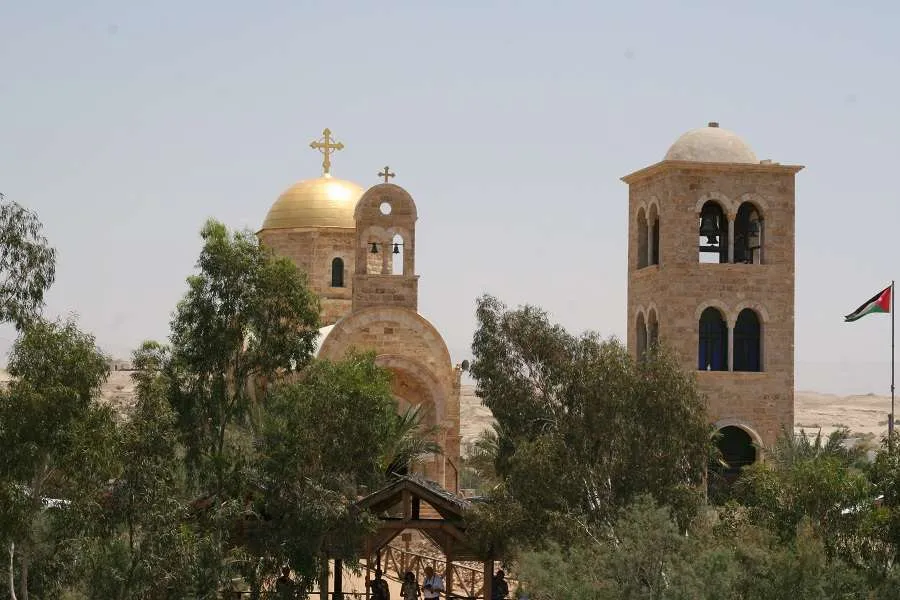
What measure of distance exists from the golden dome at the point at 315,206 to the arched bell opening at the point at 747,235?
12.1 metres

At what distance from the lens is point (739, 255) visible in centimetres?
4109

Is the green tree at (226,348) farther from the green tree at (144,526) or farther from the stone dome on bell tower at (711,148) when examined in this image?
the stone dome on bell tower at (711,148)

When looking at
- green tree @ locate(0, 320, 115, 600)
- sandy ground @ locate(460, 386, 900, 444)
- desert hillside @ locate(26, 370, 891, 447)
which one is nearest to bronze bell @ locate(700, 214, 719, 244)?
green tree @ locate(0, 320, 115, 600)

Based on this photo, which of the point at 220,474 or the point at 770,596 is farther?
the point at 220,474

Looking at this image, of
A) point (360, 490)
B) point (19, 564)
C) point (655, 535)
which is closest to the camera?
point (655, 535)

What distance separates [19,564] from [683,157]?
64.4 ft

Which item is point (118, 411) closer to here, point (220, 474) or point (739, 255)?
point (220, 474)

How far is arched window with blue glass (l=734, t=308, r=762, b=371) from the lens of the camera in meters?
40.7

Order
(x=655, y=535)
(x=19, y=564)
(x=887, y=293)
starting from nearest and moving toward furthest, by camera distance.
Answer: (x=655, y=535), (x=19, y=564), (x=887, y=293)

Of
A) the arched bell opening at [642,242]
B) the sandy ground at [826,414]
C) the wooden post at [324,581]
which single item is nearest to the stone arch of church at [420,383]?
the arched bell opening at [642,242]

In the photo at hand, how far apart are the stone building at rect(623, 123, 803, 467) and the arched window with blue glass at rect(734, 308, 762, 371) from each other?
0.08 feet

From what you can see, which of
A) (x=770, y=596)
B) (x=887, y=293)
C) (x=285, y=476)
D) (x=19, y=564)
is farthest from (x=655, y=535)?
(x=887, y=293)

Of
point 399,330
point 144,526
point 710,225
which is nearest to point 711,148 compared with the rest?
point 710,225

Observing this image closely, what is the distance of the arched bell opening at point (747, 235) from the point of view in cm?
4084
